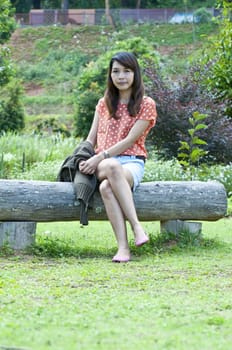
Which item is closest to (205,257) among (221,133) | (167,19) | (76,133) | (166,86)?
(221,133)

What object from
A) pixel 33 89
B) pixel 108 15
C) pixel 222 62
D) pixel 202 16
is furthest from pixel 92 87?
pixel 108 15

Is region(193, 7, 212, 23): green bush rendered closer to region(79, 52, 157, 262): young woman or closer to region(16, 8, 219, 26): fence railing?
region(16, 8, 219, 26): fence railing

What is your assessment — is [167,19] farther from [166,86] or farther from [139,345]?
[139,345]

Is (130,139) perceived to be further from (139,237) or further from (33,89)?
(33,89)

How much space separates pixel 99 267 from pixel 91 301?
159cm

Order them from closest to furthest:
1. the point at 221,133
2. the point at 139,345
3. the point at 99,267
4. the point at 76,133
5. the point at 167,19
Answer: the point at 139,345
the point at 99,267
the point at 221,133
the point at 76,133
the point at 167,19

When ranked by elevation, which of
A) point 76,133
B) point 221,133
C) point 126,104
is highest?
point 126,104

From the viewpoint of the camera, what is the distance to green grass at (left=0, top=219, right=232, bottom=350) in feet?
14.8

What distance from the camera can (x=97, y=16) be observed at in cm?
5316

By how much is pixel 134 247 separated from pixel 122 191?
2.49 ft

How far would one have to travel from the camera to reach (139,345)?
435cm

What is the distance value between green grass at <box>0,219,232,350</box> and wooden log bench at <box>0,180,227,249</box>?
25 centimetres

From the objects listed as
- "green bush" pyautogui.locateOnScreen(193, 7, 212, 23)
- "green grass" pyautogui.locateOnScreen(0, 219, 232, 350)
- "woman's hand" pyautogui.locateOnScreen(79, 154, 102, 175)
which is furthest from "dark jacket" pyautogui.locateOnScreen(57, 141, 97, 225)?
"green bush" pyautogui.locateOnScreen(193, 7, 212, 23)

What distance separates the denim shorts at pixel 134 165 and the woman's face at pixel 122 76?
64 centimetres
